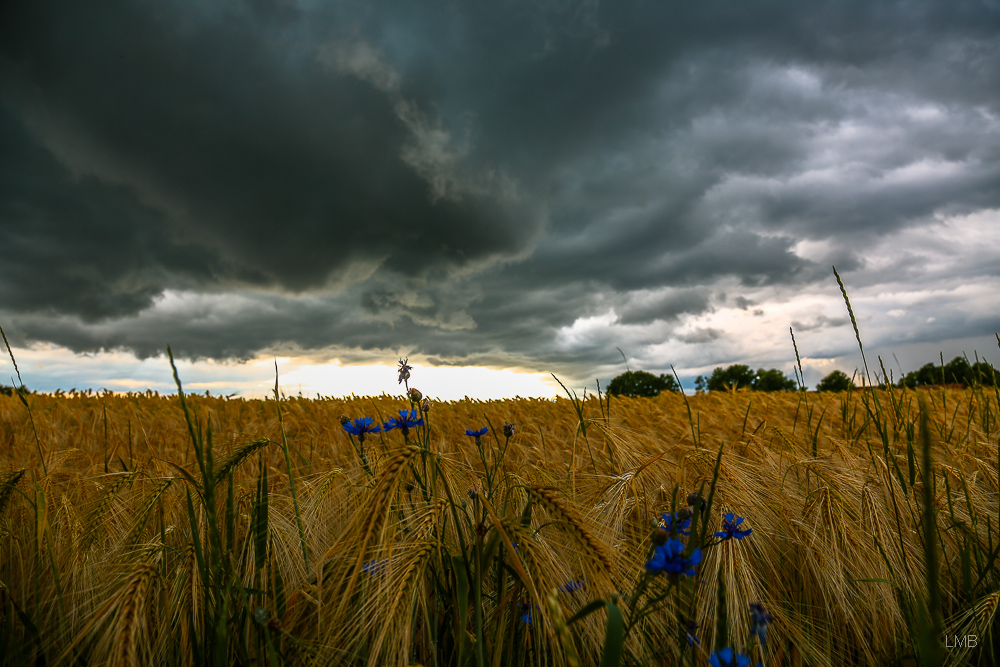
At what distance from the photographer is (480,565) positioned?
3.94ft

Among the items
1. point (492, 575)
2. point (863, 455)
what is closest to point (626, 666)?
point (492, 575)

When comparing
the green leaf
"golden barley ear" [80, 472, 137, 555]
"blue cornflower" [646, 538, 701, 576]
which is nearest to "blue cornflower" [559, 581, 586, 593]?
"blue cornflower" [646, 538, 701, 576]

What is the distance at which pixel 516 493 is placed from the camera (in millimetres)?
1936

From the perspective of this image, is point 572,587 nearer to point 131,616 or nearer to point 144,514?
point 131,616

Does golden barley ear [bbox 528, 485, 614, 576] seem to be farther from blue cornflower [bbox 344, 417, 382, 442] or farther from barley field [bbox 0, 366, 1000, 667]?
blue cornflower [bbox 344, 417, 382, 442]

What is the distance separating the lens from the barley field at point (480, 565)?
3.89ft

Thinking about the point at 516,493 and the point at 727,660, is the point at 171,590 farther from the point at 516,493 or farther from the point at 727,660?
the point at 727,660

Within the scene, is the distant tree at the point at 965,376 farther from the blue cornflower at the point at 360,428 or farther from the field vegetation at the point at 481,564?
the blue cornflower at the point at 360,428

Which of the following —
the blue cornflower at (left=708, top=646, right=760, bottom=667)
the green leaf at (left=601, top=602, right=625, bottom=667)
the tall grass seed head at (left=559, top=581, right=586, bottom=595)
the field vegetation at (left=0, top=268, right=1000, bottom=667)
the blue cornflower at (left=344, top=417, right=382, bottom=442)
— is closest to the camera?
the green leaf at (left=601, top=602, right=625, bottom=667)

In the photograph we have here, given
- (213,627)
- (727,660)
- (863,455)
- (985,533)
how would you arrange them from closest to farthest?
(727,660) → (213,627) → (985,533) → (863,455)

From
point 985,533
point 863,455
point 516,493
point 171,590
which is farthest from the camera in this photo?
point 863,455

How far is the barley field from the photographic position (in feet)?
3.89

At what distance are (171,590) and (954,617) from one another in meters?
2.85

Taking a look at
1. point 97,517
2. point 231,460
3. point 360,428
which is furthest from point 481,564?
point 97,517
